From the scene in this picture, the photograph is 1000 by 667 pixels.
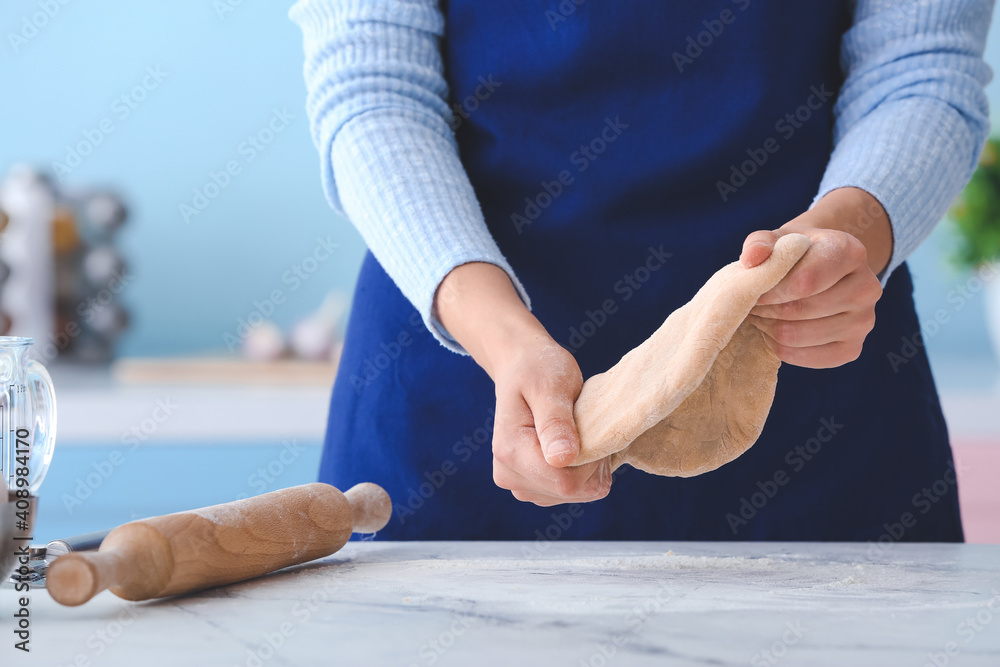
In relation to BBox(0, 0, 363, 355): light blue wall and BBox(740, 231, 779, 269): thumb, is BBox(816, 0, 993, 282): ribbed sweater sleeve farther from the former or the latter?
BBox(0, 0, 363, 355): light blue wall

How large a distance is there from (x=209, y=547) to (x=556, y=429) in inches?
9.6

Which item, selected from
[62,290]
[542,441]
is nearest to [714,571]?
[542,441]

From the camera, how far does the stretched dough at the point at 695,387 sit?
23.6 inches

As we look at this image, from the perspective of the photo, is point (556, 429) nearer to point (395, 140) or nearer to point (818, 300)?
point (818, 300)

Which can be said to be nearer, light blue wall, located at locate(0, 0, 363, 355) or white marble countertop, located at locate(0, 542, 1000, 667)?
white marble countertop, located at locate(0, 542, 1000, 667)

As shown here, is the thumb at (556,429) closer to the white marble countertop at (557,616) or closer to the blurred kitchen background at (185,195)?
the white marble countertop at (557,616)

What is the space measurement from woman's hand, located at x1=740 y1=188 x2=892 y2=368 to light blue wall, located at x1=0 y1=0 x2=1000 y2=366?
167 cm

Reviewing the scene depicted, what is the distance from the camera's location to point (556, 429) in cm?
64

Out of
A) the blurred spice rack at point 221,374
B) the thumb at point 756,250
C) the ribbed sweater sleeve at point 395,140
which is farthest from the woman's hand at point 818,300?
the blurred spice rack at point 221,374

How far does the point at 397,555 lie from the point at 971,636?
44cm

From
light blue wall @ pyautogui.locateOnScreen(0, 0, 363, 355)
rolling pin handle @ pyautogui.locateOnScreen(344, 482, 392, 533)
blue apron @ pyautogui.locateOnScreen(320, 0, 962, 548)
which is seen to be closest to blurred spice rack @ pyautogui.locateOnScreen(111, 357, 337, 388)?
light blue wall @ pyautogui.locateOnScreen(0, 0, 363, 355)

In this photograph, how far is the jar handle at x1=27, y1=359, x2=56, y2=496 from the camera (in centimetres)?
63

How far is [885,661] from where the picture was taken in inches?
17.1

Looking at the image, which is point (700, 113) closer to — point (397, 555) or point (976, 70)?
point (976, 70)
